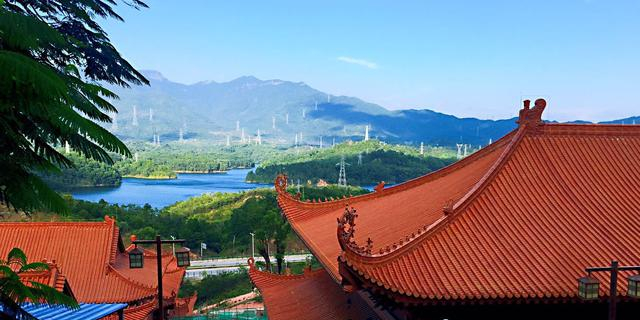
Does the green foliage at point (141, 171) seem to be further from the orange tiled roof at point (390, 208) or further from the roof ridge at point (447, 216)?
the roof ridge at point (447, 216)

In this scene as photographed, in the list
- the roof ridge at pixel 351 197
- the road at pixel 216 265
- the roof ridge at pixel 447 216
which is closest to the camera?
the roof ridge at pixel 447 216

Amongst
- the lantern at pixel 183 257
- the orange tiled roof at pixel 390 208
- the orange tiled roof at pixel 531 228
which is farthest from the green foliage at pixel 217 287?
the orange tiled roof at pixel 531 228

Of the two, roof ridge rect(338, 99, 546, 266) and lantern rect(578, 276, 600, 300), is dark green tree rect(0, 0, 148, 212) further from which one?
lantern rect(578, 276, 600, 300)

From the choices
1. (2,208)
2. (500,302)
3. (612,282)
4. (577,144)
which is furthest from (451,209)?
(2,208)

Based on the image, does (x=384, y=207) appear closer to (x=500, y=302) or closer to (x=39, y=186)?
(x=500, y=302)

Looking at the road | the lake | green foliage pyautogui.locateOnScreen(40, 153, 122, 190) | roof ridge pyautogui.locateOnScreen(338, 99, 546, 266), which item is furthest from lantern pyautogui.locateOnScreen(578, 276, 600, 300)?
green foliage pyautogui.locateOnScreen(40, 153, 122, 190)
